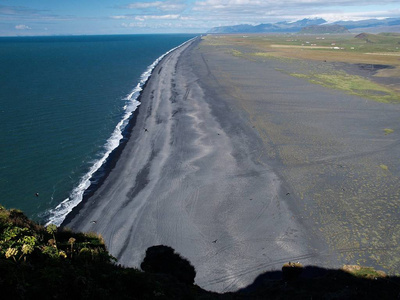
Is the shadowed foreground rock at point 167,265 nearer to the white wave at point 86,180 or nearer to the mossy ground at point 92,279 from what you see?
the mossy ground at point 92,279

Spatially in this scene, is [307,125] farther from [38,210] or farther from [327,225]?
[38,210]

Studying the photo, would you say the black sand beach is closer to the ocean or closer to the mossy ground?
the ocean

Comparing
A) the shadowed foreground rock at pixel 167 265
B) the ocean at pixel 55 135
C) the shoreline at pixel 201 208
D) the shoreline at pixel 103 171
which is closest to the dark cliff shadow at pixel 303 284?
the shadowed foreground rock at pixel 167 265

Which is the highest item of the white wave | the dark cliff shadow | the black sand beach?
the dark cliff shadow

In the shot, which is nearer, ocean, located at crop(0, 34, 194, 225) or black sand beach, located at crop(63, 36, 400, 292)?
black sand beach, located at crop(63, 36, 400, 292)

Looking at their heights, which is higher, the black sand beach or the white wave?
the white wave

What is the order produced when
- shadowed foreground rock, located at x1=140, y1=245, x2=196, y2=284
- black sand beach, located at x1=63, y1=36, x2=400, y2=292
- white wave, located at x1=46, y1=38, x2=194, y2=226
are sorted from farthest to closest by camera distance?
white wave, located at x1=46, y1=38, x2=194, y2=226
black sand beach, located at x1=63, y1=36, x2=400, y2=292
shadowed foreground rock, located at x1=140, y1=245, x2=196, y2=284

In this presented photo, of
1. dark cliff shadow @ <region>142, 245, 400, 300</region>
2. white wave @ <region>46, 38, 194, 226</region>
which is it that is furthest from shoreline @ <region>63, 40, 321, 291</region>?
dark cliff shadow @ <region>142, 245, 400, 300</region>
